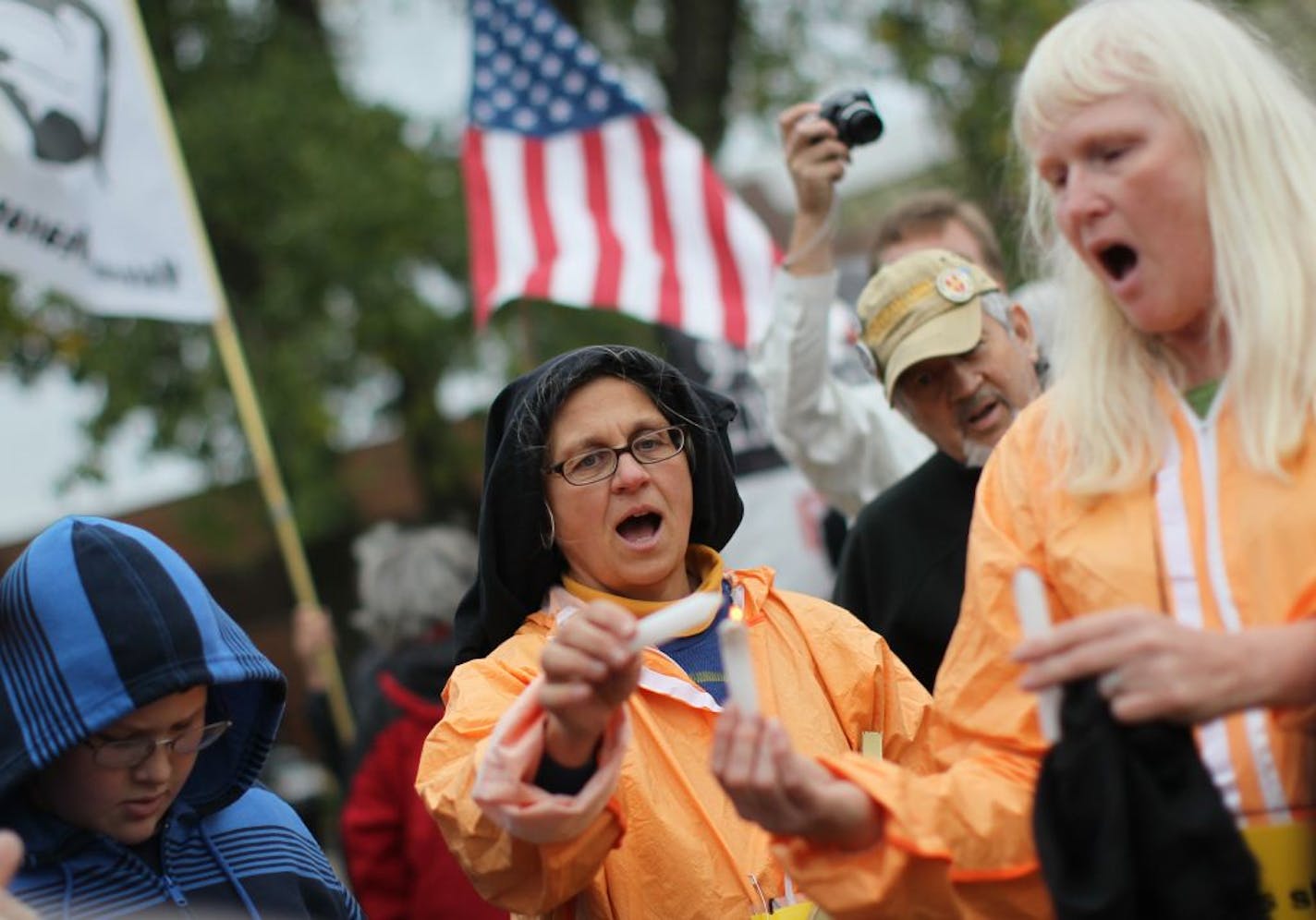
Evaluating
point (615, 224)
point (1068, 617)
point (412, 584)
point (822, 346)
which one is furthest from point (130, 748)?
point (615, 224)

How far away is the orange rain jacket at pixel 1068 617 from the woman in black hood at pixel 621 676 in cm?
33

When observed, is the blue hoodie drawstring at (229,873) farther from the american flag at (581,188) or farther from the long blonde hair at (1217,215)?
the american flag at (581,188)

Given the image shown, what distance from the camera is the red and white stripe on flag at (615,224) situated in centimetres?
643

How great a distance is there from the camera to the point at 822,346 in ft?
13.2

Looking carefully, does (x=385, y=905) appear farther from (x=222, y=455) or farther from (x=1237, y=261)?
(x=222, y=455)

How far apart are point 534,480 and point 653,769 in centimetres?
52

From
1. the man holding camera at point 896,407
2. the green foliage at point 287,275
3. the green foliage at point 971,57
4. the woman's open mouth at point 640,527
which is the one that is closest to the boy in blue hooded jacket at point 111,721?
the woman's open mouth at point 640,527

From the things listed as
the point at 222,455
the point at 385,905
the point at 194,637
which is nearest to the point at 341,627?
the point at 222,455

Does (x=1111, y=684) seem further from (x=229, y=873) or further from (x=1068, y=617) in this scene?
(x=229, y=873)

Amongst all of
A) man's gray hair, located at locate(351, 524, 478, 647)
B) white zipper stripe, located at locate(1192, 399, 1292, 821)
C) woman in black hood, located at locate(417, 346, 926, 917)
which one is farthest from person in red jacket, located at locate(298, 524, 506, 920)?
white zipper stripe, located at locate(1192, 399, 1292, 821)

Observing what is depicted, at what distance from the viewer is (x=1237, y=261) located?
75.0 inches

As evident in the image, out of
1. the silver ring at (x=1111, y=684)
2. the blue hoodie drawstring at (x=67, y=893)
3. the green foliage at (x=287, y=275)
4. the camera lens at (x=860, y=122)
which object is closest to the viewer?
the silver ring at (x=1111, y=684)

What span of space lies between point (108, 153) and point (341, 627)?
1117 centimetres

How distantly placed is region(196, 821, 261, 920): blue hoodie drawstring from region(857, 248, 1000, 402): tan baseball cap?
5.43ft
